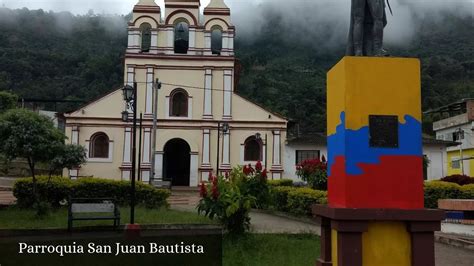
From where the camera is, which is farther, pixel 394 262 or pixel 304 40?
pixel 304 40

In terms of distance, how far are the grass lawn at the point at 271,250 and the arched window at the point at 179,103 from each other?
19999 mm

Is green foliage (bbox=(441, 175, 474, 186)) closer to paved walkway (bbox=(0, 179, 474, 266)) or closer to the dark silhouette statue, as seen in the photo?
paved walkway (bbox=(0, 179, 474, 266))

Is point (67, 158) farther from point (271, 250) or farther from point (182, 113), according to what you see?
point (182, 113)

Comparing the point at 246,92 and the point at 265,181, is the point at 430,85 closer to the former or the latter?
the point at 246,92

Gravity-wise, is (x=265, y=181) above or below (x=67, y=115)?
below

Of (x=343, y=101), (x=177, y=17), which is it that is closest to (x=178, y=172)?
(x=177, y=17)

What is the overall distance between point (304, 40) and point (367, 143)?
3625 inches

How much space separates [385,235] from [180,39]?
89.8 feet

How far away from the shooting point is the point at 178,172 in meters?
31.3

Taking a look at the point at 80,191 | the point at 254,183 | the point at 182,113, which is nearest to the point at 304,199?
the point at 254,183

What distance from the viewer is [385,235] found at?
5.61 m

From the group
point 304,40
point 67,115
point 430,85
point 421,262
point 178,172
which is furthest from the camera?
point 304,40

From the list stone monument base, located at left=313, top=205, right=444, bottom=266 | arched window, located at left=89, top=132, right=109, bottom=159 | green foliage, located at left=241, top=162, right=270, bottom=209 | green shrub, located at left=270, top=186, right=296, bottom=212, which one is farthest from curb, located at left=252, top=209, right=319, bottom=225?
arched window, located at left=89, top=132, right=109, bottom=159

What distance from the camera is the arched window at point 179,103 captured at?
3014 cm
